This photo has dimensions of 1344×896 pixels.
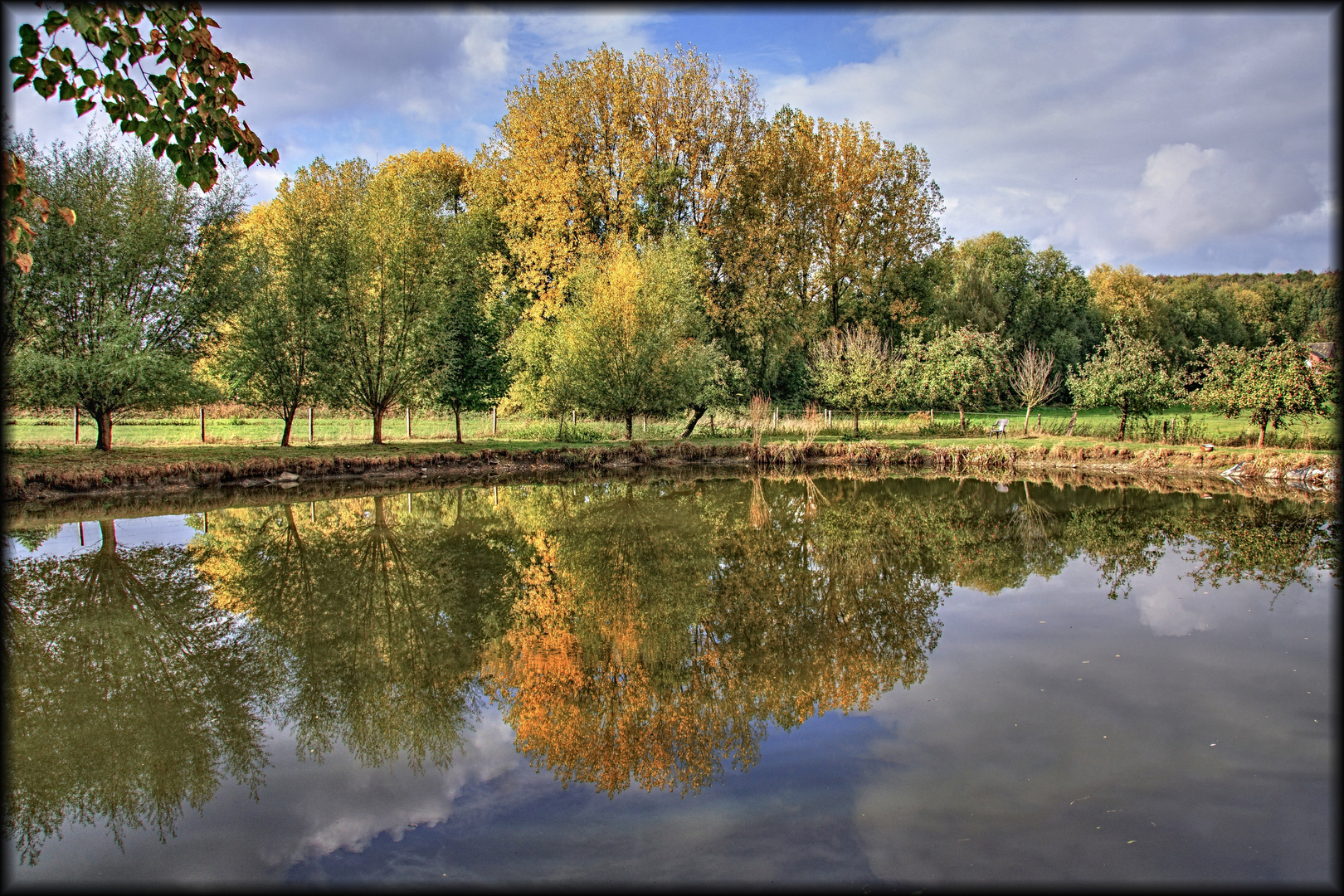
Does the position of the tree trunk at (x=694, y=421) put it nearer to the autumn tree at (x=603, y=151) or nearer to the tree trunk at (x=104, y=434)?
the autumn tree at (x=603, y=151)

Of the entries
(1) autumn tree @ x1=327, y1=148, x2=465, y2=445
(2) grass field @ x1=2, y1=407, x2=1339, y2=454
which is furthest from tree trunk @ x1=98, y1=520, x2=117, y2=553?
(1) autumn tree @ x1=327, y1=148, x2=465, y2=445

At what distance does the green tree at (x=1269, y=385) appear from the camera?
760 inches

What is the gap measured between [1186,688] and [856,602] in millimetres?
3185

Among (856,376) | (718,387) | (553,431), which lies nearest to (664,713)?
(553,431)

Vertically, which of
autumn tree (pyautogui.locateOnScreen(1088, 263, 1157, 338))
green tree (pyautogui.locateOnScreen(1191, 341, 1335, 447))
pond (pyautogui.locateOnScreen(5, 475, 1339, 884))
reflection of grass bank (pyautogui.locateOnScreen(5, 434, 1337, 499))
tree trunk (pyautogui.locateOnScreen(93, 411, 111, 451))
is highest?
autumn tree (pyautogui.locateOnScreen(1088, 263, 1157, 338))

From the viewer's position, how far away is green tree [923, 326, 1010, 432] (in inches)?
1077

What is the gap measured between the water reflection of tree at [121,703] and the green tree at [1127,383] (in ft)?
84.3

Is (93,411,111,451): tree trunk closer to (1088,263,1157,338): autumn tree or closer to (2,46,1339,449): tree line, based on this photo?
(2,46,1339,449): tree line

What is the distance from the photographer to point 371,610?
789 cm

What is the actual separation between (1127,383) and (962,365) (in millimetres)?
5478

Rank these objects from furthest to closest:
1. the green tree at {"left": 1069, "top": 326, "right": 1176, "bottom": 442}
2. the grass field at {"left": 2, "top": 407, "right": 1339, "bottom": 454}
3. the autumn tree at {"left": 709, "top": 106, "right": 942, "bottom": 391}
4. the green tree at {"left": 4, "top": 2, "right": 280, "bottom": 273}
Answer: the autumn tree at {"left": 709, "top": 106, "right": 942, "bottom": 391} → the green tree at {"left": 1069, "top": 326, "right": 1176, "bottom": 442} → the grass field at {"left": 2, "top": 407, "right": 1339, "bottom": 454} → the green tree at {"left": 4, "top": 2, "right": 280, "bottom": 273}

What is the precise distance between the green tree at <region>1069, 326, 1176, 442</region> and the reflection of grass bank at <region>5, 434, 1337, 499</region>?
1690mm

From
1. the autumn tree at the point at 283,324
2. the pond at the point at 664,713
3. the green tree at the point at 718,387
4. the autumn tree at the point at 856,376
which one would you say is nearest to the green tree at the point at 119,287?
the autumn tree at the point at 283,324

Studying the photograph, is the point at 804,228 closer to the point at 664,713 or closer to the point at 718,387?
the point at 718,387
